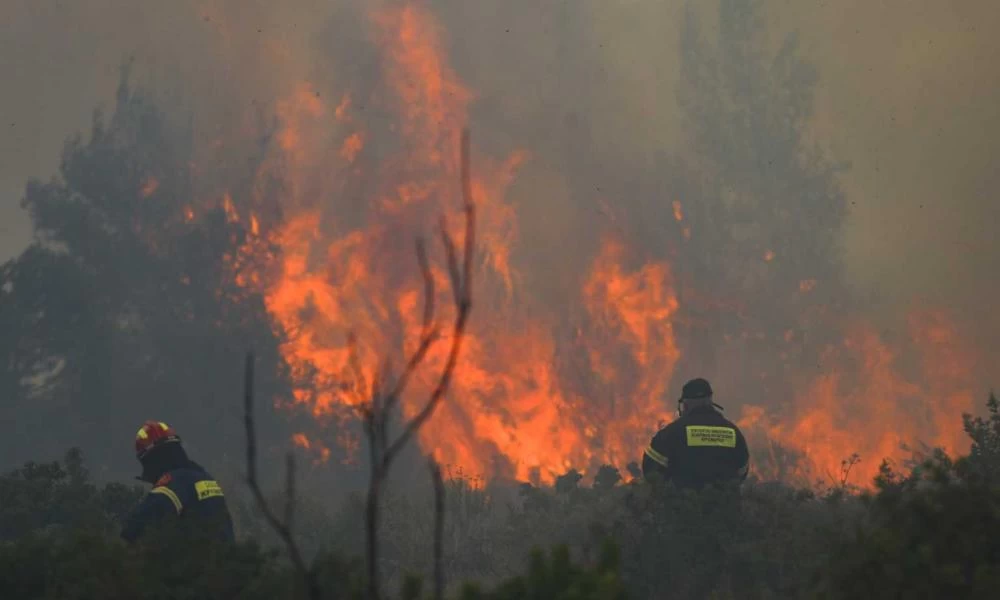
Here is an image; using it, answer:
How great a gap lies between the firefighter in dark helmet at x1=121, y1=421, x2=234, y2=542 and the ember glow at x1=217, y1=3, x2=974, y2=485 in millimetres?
16221

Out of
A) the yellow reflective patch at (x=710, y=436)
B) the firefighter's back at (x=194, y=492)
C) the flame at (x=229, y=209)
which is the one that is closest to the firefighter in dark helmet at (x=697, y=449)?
the yellow reflective patch at (x=710, y=436)

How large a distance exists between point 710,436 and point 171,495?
5.57 metres

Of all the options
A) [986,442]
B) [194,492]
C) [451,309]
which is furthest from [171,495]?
[451,309]

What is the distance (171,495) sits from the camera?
26.6 ft

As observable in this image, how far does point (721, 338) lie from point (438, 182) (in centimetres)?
1002

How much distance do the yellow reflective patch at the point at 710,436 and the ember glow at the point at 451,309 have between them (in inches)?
563

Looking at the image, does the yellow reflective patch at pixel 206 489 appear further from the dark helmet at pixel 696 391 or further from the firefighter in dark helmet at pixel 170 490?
the dark helmet at pixel 696 391

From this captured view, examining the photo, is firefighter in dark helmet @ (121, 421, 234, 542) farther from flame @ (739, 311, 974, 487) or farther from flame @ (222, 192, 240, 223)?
flame @ (739, 311, 974, 487)

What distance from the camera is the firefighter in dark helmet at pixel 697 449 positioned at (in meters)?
10.6

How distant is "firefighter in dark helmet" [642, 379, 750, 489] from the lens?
416 inches

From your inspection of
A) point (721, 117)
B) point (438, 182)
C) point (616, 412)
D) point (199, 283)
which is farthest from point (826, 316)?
point (199, 283)

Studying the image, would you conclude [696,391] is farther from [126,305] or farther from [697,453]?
[126,305]

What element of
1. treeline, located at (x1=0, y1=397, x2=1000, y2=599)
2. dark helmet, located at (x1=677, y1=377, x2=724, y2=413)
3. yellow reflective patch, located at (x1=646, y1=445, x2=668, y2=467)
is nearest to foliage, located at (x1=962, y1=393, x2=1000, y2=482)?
treeline, located at (x1=0, y1=397, x2=1000, y2=599)

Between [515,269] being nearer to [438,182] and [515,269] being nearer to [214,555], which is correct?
[438,182]
